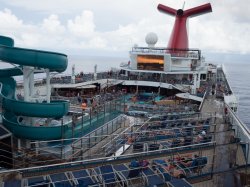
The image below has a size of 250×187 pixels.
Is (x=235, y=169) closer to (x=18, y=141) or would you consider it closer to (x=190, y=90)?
(x=18, y=141)

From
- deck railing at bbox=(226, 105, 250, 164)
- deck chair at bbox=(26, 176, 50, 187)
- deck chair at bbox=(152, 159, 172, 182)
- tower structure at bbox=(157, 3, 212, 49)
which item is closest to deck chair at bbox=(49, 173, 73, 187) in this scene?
deck chair at bbox=(26, 176, 50, 187)

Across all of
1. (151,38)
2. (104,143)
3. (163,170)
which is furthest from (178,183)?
(151,38)

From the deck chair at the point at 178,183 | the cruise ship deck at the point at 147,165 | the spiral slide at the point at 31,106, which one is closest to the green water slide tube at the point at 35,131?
the spiral slide at the point at 31,106

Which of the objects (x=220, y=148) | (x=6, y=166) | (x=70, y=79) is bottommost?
(x=6, y=166)

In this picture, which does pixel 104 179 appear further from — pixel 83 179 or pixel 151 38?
pixel 151 38

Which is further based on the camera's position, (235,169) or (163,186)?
(235,169)

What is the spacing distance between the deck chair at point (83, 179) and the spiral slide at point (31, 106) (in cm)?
470

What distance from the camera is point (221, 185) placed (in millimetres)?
8250

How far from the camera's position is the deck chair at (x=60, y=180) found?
6.66m

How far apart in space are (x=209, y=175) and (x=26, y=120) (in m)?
7.91

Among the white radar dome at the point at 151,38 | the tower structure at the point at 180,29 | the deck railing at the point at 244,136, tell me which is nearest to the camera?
the deck railing at the point at 244,136

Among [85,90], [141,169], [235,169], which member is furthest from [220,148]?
[85,90]

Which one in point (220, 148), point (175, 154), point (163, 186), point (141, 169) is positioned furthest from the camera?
point (220, 148)

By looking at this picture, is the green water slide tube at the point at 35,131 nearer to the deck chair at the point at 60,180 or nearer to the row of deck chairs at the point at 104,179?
the row of deck chairs at the point at 104,179
